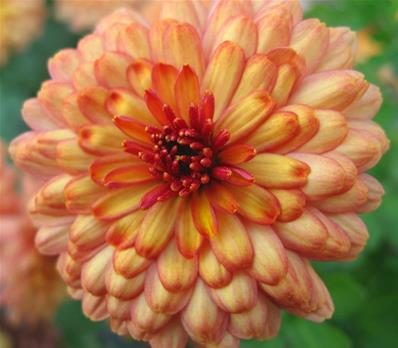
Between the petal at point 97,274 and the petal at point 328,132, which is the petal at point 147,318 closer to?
the petal at point 97,274

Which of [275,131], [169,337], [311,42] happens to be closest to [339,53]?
[311,42]

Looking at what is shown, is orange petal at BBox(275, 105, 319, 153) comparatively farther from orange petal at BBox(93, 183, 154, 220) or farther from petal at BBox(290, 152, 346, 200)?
orange petal at BBox(93, 183, 154, 220)

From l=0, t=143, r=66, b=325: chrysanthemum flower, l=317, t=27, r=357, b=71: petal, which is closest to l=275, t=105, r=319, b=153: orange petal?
l=317, t=27, r=357, b=71: petal

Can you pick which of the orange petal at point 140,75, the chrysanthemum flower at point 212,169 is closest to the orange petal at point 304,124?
the chrysanthemum flower at point 212,169

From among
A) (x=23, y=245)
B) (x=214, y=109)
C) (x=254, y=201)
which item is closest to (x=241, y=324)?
(x=254, y=201)

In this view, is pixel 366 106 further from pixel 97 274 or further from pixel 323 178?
pixel 97 274
